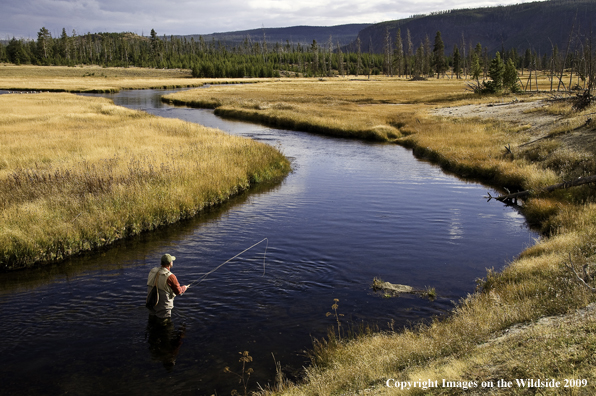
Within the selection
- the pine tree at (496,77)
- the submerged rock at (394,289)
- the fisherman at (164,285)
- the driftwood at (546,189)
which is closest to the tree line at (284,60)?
the pine tree at (496,77)

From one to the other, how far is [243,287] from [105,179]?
29.4 ft

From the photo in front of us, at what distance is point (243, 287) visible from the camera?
35.5ft

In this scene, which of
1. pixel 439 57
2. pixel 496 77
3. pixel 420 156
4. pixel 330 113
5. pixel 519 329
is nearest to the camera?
pixel 519 329

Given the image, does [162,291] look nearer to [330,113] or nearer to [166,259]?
[166,259]

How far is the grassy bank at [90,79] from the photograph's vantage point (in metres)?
85.8

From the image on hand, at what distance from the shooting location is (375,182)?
2264 centimetres

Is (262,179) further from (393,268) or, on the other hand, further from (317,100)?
(317,100)

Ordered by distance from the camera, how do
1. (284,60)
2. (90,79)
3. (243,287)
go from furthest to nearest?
1. (284,60)
2. (90,79)
3. (243,287)

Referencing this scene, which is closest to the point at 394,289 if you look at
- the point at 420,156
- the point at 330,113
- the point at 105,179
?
the point at 105,179

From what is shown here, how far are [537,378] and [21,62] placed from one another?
629 feet

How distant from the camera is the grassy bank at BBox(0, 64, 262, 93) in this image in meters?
85.8

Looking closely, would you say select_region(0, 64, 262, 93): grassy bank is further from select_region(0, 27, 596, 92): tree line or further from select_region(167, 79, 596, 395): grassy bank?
select_region(167, 79, 596, 395): grassy bank

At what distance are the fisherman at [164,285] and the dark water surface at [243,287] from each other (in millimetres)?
404

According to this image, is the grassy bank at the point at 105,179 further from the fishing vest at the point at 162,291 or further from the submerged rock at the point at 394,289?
the submerged rock at the point at 394,289
